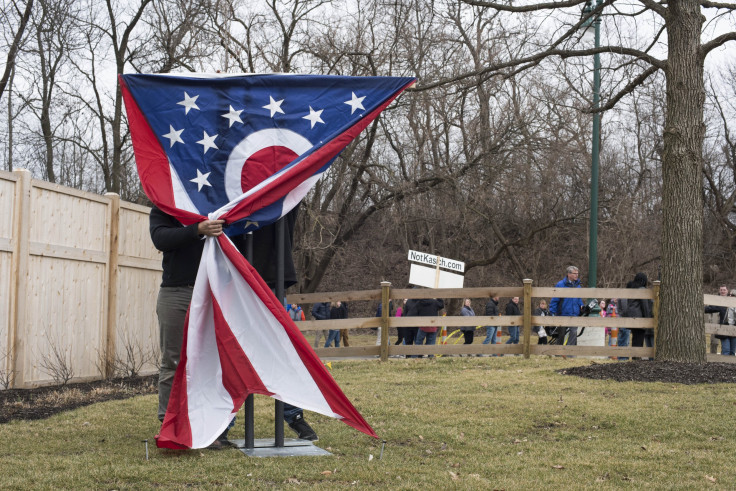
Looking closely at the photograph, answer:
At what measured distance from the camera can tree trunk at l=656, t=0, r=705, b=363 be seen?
11.3 metres

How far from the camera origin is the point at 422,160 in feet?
76.8

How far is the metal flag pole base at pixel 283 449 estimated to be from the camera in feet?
17.5

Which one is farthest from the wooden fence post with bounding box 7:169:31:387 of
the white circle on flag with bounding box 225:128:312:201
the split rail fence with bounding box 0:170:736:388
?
the white circle on flag with bounding box 225:128:312:201

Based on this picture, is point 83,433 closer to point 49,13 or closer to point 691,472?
point 691,472

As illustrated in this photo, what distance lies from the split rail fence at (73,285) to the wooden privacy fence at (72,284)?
0.04ft

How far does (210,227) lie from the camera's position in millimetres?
5219

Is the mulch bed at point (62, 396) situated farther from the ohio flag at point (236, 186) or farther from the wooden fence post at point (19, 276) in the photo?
the ohio flag at point (236, 186)

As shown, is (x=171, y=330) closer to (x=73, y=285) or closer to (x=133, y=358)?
(x=73, y=285)

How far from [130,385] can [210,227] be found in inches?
207

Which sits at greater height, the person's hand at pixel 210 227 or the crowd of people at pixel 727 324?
the person's hand at pixel 210 227

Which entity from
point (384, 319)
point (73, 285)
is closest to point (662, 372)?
point (384, 319)

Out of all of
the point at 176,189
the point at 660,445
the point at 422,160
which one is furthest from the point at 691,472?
the point at 422,160

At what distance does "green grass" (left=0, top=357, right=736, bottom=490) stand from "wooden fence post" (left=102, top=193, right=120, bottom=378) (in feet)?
7.66

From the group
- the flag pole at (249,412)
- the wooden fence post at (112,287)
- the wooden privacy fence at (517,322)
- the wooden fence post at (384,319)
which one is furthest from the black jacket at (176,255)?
the wooden fence post at (384,319)
